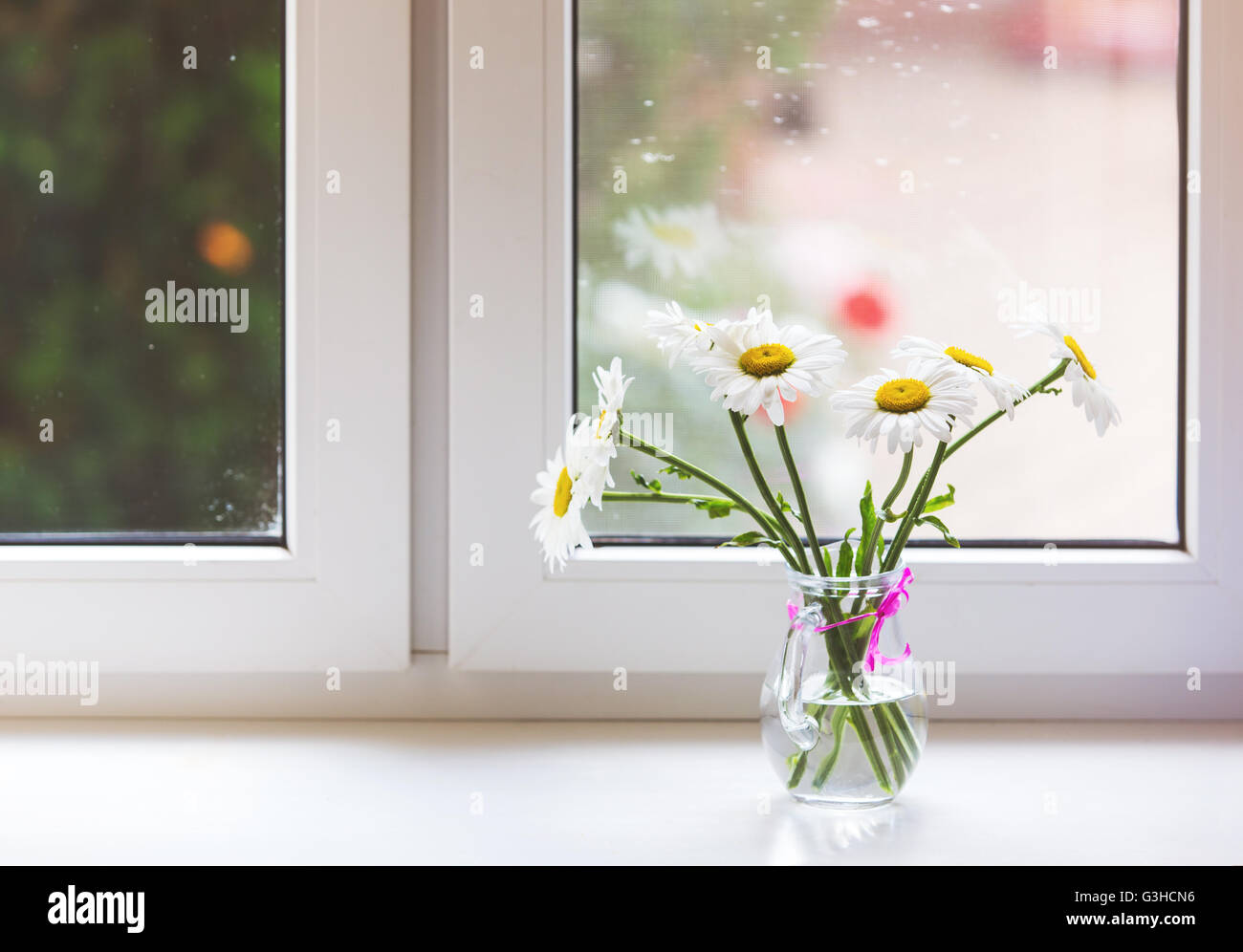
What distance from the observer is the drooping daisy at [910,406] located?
0.55 meters

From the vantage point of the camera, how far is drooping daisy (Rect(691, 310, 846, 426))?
565 millimetres

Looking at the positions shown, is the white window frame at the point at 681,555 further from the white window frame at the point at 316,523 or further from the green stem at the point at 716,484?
the green stem at the point at 716,484

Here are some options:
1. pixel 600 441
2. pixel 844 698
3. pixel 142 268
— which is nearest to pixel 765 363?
pixel 600 441

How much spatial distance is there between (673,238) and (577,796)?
0.45 metres

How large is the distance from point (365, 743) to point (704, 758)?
0.84 feet

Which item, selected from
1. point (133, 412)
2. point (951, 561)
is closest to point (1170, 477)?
point (951, 561)

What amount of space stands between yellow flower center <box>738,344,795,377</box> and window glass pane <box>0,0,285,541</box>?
0.44 m

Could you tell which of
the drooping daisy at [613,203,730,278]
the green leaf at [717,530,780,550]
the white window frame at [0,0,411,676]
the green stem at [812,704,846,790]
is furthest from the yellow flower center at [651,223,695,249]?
the green stem at [812,704,846,790]

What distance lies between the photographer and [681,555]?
0.81 m

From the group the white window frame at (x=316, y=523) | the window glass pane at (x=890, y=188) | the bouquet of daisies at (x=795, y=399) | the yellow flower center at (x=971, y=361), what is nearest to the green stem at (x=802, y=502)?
the bouquet of daisies at (x=795, y=399)

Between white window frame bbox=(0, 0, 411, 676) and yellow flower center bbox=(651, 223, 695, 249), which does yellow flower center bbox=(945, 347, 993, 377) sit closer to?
yellow flower center bbox=(651, 223, 695, 249)

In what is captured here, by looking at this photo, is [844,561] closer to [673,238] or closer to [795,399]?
[795,399]

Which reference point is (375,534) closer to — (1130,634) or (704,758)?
(704,758)
